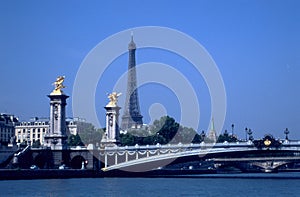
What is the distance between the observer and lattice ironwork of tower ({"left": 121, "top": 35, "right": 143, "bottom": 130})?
108m

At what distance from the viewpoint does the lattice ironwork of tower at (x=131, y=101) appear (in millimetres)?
107688

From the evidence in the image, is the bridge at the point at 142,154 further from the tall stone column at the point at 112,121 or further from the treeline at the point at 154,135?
the treeline at the point at 154,135

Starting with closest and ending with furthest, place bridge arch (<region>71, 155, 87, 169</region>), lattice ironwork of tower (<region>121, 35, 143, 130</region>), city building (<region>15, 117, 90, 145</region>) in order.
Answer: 1. bridge arch (<region>71, 155, 87, 169</region>)
2. city building (<region>15, 117, 90, 145</region>)
3. lattice ironwork of tower (<region>121, 35, 143, 130</region>)

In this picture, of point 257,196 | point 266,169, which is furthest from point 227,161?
point 257,196

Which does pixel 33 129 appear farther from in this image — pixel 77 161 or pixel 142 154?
pixel 142 154

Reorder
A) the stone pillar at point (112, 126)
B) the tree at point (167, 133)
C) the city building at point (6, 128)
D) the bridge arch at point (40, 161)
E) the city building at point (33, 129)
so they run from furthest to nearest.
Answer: the city building at point (33, 129) < the city building at point (6, 128) < the tree at point (167, 133) < the stone pillar at point (112, 126) < the bridge arch at point (40, 161)

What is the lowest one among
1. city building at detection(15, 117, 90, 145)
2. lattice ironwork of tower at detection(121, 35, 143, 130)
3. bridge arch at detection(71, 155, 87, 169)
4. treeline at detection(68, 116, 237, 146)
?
bridge arch at detection(71, 155, 87, 169)

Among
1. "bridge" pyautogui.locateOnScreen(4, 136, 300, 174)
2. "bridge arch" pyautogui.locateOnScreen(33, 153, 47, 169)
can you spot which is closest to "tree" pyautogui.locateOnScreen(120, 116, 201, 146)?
"bridge" pyautogui.locateOnScreen(4, 136, 300, 174)

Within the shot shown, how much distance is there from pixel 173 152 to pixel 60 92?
37.5ft

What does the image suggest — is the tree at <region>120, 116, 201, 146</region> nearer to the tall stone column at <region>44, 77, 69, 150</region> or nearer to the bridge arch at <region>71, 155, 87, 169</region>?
the bridge arch at <region>71, 155, 87, 169</region>

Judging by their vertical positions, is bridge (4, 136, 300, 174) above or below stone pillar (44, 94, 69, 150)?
below

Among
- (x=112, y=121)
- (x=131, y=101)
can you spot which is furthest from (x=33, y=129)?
(x=112, y=121)

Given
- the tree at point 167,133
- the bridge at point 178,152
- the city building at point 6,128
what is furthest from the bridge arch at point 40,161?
the city building at point 6,128

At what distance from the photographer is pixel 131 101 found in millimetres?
110125
